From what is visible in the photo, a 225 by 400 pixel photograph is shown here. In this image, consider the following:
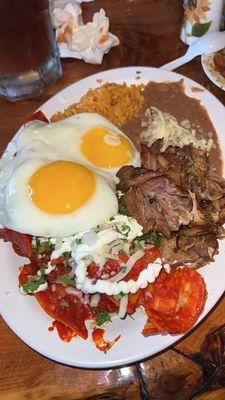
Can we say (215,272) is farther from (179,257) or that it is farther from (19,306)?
(19,306)

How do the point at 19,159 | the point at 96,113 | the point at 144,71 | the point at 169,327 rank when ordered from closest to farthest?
the point at 169,327
the point at 19,159
the point at 96,113
the point at 144,71

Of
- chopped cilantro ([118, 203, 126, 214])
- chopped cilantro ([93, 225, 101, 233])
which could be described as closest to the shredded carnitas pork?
chopped cilantro ([118, 203, 126, 214])

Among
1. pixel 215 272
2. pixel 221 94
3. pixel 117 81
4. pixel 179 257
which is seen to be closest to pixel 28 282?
pixel 179 257

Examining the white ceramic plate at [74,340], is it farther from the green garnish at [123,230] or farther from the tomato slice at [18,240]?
the green garnish at [123,230]

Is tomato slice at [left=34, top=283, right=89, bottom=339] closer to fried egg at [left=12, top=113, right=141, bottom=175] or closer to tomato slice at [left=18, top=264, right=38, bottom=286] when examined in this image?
tomato slice at [left=18, top=264, right=38, bottom=286]

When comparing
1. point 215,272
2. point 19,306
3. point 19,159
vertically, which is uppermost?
point 19,159

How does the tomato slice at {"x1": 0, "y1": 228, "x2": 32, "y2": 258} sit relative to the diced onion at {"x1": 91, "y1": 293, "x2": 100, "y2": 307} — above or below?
above
